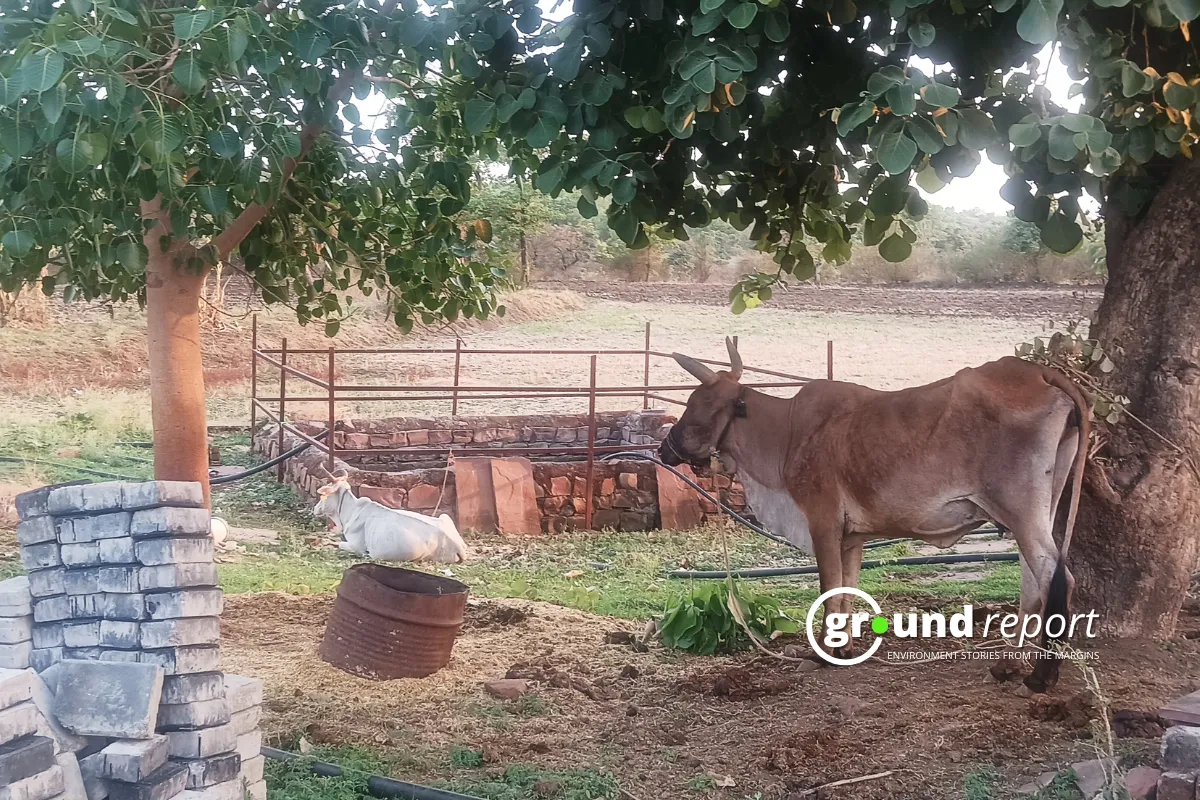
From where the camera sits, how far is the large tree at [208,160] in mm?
3730

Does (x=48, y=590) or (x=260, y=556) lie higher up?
(x=48, y=590)

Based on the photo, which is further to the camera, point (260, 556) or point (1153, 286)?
point (260, 556)

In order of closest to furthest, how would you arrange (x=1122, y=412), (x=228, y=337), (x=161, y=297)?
1. (x=1122, y=412)
2. (x=161, y=297)
3. (x=228, y=337)

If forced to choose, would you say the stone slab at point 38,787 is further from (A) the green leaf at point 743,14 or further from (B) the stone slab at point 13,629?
(A) the green leaf at point 743,14

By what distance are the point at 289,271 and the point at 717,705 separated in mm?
3566

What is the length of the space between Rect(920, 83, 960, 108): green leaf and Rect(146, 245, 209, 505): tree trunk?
3.80 m

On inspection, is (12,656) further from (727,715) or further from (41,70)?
(727,715)

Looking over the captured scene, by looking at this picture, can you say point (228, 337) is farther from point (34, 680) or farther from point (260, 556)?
point (34, 680)

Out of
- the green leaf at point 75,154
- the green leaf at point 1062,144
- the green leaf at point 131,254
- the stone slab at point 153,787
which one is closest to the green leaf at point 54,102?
the green leaf at point 75,154

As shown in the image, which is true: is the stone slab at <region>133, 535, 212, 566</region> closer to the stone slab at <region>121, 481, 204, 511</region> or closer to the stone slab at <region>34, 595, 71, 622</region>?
the stone slab at <region>121, 481, 204, 511</region>

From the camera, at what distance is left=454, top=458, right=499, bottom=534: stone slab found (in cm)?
1116

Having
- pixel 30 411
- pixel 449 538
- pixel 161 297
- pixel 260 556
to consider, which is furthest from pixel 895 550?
pixel 30 411

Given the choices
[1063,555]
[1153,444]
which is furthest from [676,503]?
[1063,555]

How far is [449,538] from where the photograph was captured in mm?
9664
